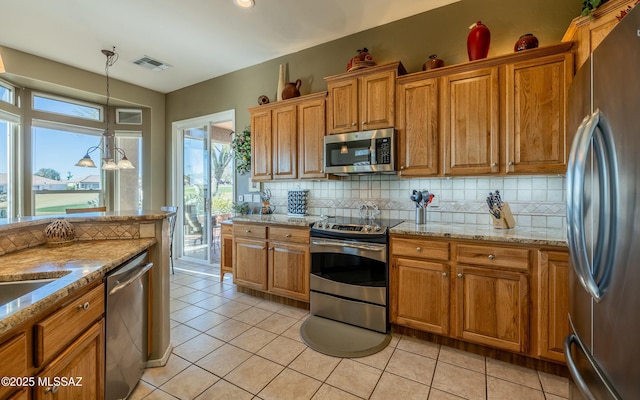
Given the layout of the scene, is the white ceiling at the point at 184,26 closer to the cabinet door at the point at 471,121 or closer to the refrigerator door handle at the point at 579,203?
the cabinet door at the point at 471,121

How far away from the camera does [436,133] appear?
8.16 feet

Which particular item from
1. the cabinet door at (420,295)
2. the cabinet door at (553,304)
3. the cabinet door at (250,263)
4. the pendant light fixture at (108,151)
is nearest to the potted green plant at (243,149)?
the cabinet door at (250,263)

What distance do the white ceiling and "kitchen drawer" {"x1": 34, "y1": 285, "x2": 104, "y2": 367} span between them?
2724 mm

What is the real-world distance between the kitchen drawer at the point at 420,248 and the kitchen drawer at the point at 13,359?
7.10ft

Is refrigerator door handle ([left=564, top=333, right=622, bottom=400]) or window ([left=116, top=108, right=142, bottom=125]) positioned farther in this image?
window ([left=116, top=108, right=142, bottom=125])

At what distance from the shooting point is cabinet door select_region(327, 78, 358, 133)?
9.37 feet

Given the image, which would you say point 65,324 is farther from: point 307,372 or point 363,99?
point 363,99

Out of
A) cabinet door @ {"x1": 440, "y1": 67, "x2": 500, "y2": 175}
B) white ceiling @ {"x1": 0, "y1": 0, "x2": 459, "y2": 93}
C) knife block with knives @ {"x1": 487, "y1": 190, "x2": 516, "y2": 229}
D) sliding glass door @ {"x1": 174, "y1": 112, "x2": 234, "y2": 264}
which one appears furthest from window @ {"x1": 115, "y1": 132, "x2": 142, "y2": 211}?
knife block with knives @ {"x1": 487, "y1": 190, "x2": 516, "y2": 229}

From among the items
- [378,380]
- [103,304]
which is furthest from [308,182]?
[103,304]

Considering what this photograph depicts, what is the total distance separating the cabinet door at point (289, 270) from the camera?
286 cm

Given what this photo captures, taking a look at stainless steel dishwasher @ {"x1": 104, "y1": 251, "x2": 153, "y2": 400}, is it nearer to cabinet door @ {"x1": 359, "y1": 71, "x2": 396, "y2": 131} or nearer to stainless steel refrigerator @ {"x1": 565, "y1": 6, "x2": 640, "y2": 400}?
stainless steel refrigerator @ {"x1": 565, "y1": 6, "x2": 640, "y2": 400}

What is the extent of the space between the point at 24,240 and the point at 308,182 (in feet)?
8.43

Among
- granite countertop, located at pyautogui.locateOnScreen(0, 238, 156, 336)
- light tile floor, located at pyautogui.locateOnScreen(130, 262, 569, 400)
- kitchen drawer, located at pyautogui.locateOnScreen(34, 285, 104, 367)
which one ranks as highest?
granite countertop, located at pyautogui.locateOnScreen(0, 238, 156, 336)

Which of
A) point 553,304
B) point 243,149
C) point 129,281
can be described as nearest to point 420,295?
point 553,304
